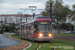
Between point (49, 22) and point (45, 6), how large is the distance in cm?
3511

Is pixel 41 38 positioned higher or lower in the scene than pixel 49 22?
lower

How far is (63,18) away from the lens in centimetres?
5862

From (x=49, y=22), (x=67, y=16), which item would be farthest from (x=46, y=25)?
(x=67, y=16)

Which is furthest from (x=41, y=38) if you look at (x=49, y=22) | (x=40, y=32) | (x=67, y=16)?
(x=67, y=16)

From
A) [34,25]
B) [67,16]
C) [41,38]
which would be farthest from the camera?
[67,16]

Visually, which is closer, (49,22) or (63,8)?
(49,22)

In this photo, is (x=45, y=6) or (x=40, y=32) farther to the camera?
(x=45, y=6)

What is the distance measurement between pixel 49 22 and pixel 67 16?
33549 mm

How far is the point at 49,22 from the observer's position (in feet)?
82.1

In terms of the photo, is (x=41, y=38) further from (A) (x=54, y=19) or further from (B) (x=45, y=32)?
(A) (x=54, y=19)

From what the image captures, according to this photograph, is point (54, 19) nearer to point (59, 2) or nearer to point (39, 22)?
point (59, 2)

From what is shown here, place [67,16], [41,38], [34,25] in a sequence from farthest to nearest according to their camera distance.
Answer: [67,16], [34,25], [41,38]

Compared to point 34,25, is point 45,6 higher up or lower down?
higher up

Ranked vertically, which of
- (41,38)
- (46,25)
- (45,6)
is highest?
(45,6)
